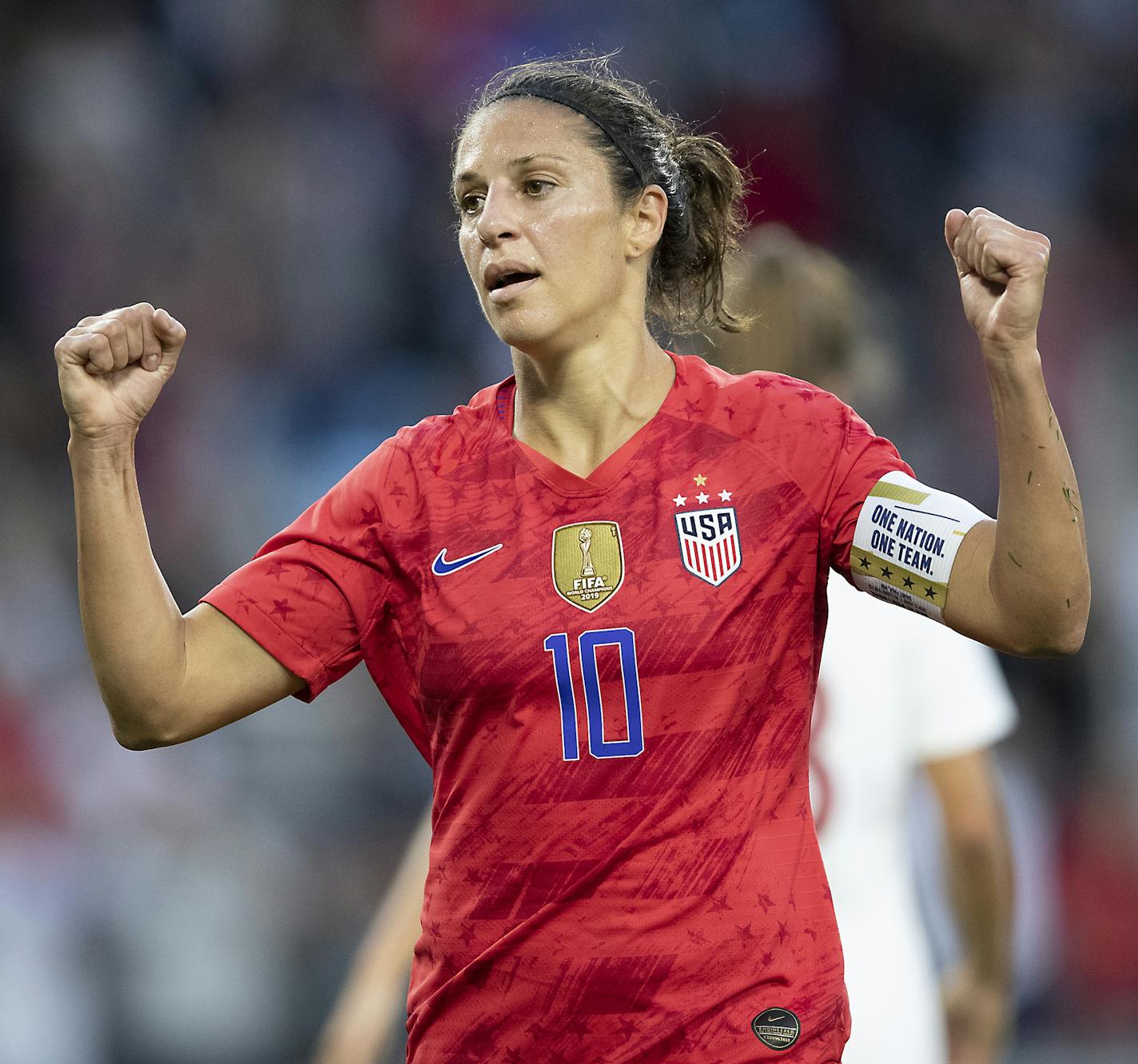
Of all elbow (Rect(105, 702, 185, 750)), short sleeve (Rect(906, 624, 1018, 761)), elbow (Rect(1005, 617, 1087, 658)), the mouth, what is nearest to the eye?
the mouth

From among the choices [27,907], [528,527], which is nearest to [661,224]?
[528,527]

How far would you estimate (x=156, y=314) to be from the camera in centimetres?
234

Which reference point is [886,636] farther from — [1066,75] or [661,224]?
[1066,75]

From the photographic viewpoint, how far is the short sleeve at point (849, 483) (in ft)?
7.71

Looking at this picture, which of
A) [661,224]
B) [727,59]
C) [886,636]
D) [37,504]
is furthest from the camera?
[727,59]

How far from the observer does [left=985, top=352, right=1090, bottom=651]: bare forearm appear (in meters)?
2.09

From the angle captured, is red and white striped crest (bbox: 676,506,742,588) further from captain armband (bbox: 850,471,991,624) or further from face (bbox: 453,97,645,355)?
face (bbox: 453,97,645,355)

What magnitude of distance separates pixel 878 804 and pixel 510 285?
144cm

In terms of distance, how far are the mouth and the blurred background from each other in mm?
3871

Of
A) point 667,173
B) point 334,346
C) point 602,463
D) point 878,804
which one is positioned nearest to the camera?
point 602,463

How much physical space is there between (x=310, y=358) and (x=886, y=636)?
15.0ft

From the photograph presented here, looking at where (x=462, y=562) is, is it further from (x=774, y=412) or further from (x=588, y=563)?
(x=774, y=412)

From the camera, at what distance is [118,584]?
7.55 ft

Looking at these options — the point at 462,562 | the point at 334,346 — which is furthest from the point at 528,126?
the point at 334,346
